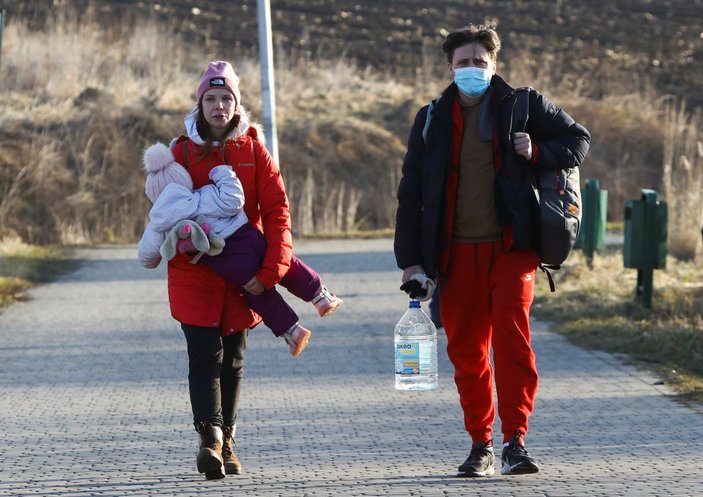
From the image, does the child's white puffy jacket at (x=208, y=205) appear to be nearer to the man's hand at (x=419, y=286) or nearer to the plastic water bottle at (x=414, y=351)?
the man's hand at (x=419, y=286)

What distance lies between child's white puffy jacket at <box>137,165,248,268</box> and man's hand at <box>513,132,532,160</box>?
127cm

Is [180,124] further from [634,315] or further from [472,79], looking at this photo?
[472,79]

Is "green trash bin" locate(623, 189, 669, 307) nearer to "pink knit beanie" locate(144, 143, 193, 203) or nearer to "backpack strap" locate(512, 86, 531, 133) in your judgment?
"backpack strap" locate(512, 86, 531, 133)

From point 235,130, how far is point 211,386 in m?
1.18

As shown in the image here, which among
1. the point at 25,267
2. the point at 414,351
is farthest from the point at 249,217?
the point at 25,267

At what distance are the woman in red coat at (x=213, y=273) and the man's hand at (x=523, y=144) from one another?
1111 millimetres

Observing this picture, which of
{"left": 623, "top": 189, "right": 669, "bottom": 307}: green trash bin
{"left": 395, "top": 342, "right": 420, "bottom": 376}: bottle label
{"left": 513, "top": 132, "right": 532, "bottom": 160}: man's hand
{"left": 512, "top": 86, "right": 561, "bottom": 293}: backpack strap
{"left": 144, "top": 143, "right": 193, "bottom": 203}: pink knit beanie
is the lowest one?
{"left": 395, "top": 342, "right": 420, "bottom": 376}: bottle label

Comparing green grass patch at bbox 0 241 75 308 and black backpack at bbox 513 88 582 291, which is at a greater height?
black backpack at bbox 513 88 582 291

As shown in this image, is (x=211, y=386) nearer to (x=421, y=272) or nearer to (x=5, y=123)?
(x=421, y=272)

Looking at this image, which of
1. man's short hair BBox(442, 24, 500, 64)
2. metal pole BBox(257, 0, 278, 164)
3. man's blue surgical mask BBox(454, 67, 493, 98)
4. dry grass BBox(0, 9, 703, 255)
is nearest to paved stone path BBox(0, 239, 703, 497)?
man's blue surgical mask BBox(454, 67, 493, 98)

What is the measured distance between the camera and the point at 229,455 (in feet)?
23.1

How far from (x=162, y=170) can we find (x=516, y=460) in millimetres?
2080

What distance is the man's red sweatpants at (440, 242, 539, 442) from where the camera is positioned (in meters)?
6.79

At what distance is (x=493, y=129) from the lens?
6.79 metres
